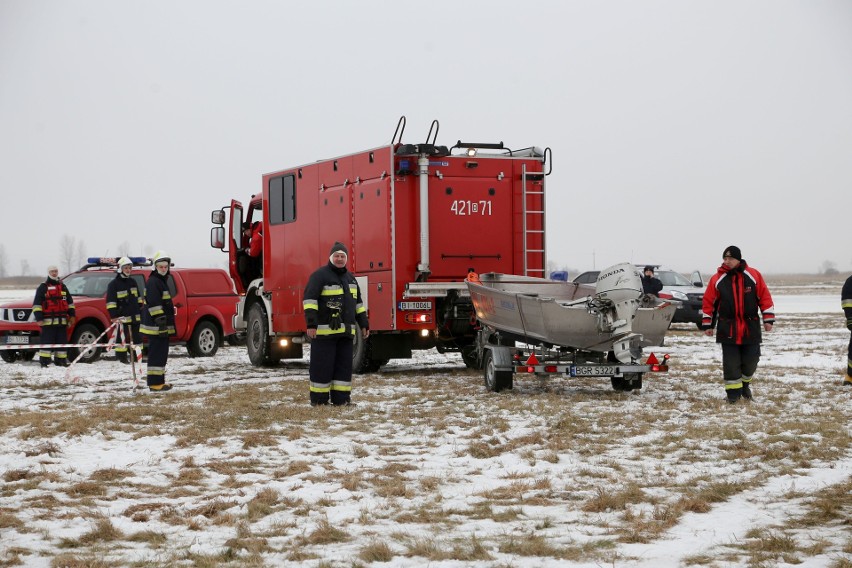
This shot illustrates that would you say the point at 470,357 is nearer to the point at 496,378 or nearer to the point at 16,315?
the point at 496,378

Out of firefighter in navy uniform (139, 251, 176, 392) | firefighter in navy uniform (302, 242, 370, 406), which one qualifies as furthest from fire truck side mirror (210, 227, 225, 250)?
firefighter in navy uniform (302, 242, 370, 406)

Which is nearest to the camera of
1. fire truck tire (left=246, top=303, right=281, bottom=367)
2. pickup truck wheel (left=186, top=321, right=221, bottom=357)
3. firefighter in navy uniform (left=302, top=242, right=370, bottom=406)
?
firefighter in navy uniform (left=302, top=242, right=370, bottom=406)

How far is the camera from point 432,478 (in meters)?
7.76

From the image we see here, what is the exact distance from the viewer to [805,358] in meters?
18.3

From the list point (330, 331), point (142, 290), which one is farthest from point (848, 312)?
point (142, 290)

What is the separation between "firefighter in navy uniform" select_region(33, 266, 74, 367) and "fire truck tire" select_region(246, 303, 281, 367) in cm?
312

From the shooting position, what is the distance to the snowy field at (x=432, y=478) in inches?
228

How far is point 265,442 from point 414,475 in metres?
1.93

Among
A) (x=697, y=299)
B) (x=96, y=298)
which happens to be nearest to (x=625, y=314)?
(x=96, y=298)

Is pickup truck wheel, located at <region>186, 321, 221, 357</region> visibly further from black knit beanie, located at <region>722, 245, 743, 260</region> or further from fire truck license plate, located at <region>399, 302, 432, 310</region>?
black knit beanie, located at <region>722, 245, 743, 260</region>

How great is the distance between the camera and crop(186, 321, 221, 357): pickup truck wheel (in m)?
21.8

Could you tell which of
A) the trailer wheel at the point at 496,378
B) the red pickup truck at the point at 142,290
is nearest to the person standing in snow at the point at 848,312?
the trailer wheel at the point at 496,378

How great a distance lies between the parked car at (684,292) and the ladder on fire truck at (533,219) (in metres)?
11.2

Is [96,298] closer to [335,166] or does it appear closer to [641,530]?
[335,166]
